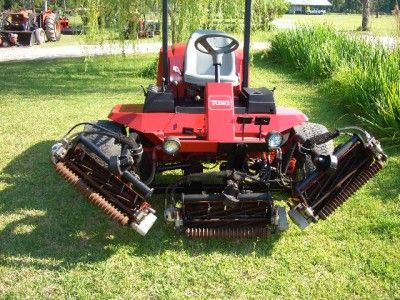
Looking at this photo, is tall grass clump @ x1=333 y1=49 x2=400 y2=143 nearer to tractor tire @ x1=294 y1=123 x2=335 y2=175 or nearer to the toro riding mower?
tractor tire @ x1=294 y1=123 x2=335 y2=175

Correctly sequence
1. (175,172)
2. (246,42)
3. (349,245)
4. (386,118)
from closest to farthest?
(349,245) < (246,42) < (175,172) < (386,118)

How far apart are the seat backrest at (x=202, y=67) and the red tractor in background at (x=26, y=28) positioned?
14062 mm

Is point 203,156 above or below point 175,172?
above

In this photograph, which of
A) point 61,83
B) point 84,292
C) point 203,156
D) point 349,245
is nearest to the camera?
point 84,292

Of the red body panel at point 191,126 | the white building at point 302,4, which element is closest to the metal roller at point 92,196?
the red body panel at point 191,126

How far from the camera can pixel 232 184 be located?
321 cm

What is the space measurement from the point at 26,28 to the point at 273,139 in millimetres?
15819

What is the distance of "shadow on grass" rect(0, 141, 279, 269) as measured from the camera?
127 inches

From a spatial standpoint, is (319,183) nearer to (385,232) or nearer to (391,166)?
(385,232)

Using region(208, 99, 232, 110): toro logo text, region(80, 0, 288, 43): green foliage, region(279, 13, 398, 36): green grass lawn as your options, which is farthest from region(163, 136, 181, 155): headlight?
region(80, 0, 288, 43): green foliage

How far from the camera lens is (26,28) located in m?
17.2

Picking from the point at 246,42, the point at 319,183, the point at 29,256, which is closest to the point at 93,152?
the point at 29,256

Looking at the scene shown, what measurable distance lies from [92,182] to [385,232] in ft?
6.79

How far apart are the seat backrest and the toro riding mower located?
20cm
